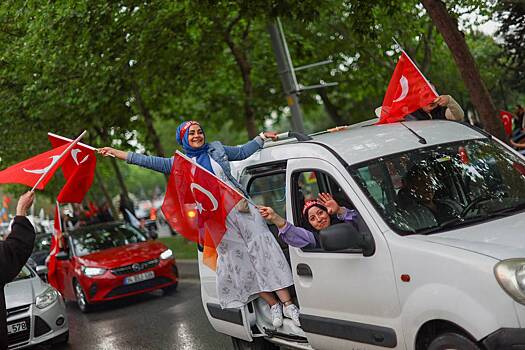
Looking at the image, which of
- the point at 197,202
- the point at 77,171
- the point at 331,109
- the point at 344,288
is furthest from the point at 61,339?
the point at 331,109

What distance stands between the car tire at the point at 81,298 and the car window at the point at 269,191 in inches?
305

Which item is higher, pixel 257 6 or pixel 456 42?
pixel 257 6

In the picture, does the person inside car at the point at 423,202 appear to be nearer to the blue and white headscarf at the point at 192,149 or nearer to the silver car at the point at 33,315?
the blue and white headscarf at the point at 192,149

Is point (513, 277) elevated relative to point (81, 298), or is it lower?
elevated

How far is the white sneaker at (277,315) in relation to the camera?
618cm

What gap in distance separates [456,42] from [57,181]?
1325 inches

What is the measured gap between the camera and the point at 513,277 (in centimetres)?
Result: 418

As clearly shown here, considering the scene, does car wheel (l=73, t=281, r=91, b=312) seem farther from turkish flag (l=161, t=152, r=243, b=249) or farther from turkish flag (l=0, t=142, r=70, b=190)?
turkish flag (l=161, t=152, r=243, b=249)

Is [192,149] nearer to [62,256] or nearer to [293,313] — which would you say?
[293,313]

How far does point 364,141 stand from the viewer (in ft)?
18.6

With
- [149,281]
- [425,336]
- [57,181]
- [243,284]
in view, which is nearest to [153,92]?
[149,281]

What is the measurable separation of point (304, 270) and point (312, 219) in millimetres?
395

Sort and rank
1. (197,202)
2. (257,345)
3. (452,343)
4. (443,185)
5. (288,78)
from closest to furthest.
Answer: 1. (452,343)
2. (443,185)
3. (197,202)
4. (257,345)
5. (288,78)

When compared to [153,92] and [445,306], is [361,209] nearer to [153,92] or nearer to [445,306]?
[445,306]
